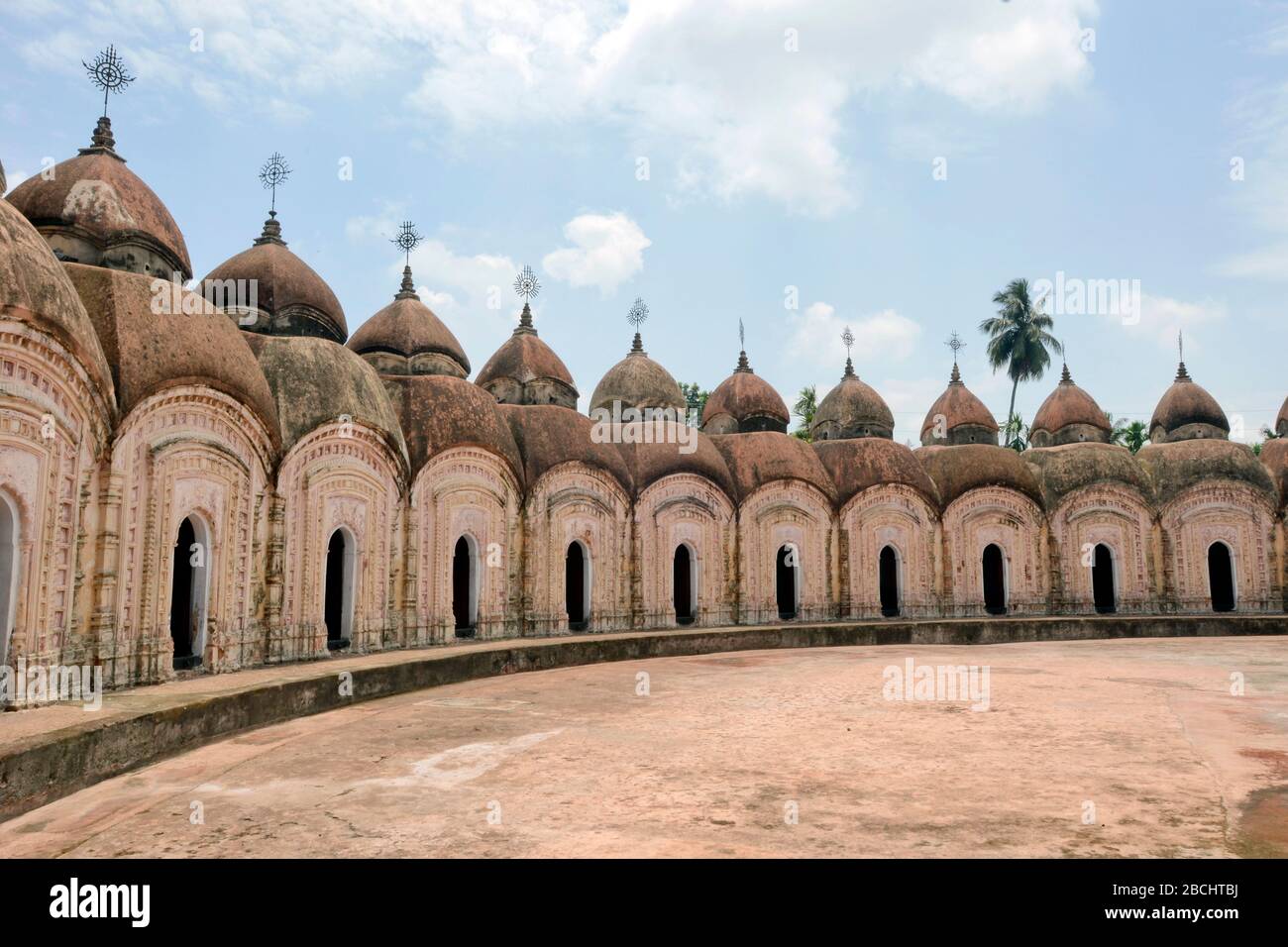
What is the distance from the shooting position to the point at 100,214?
12.0m

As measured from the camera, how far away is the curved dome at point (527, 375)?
64.4ft

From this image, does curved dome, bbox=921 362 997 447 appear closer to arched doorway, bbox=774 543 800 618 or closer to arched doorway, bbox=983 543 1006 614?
arched doorway, bbox=983 543 1006 614

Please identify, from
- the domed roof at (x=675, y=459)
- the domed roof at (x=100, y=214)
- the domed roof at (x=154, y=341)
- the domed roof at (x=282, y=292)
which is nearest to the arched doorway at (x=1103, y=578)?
the domed roof at (x=675, y=459)

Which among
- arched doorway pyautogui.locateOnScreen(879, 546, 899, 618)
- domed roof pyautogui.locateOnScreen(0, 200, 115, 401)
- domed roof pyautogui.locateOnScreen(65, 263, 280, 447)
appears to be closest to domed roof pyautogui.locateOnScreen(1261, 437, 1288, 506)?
arched doorway pyautogui.locateOnScreen(879, 546, 899, 618)

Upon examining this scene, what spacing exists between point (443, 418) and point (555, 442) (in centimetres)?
285

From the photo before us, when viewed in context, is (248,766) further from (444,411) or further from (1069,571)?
(1069,571)

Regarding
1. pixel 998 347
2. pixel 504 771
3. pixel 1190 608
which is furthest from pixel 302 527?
pixel 998 347

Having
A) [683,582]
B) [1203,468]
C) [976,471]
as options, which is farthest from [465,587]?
[1203,468]

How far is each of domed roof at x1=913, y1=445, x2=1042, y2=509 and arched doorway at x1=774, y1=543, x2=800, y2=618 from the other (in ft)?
15.4

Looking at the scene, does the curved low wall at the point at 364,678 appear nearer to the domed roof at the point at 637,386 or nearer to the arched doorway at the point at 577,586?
the arched doorway at the point at 577,586

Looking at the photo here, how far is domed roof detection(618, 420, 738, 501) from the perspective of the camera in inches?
764

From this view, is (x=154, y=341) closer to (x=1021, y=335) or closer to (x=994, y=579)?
(x=994, y=579)

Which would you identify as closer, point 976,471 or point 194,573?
point 194,573

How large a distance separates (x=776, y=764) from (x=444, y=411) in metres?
11.0
